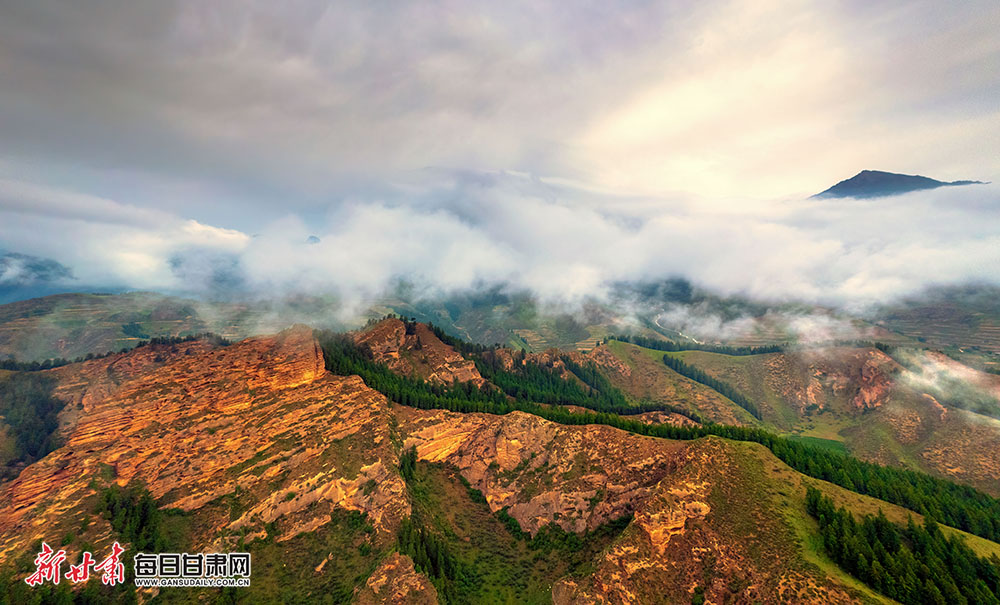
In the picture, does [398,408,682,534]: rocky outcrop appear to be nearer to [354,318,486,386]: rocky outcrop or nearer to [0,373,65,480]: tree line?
[354,318,486,386]: rocky outcrop

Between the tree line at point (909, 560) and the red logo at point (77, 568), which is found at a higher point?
the red logo at point (77, 568)

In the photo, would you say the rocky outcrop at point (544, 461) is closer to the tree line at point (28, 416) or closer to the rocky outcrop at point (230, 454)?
the rocky outcrop at point (230, 454)

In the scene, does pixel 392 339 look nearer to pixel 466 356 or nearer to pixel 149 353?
pixel 466 356

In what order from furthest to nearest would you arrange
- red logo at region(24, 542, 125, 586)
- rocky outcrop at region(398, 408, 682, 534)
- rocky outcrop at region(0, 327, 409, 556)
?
rocky outcrop at region(398, 408, 682, 534)
rocky outcrop at region(0, 327, 409, 556)
red logo at region(24, 542, 125, 586)

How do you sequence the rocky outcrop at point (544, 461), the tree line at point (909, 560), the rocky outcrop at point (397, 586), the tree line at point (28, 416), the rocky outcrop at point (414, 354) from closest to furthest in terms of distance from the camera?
the tree line at point (909, 560), the rocky outcrop at point (397, 586), the rocky outcrop at point (544, 461), the tree line at point (28, 416), the rocky outcrop at point (414, 354)

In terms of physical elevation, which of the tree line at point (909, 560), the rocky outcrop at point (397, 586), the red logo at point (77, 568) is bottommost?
the rocky outcrop at point (397, 586)

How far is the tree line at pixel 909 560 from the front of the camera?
5159cm

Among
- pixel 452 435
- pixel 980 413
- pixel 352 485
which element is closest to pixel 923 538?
pixel 452 435

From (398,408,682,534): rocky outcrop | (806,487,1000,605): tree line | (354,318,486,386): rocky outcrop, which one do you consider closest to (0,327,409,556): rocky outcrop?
(398,408,682,534): rocky outcrop

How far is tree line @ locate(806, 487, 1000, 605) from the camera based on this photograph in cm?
5159

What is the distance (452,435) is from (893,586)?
314 ft

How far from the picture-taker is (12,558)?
2293 inches

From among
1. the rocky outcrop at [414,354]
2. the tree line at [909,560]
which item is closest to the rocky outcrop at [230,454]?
the rocky outcrop at [414,354]

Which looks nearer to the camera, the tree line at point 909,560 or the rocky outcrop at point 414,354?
the tree line at point 909,560
